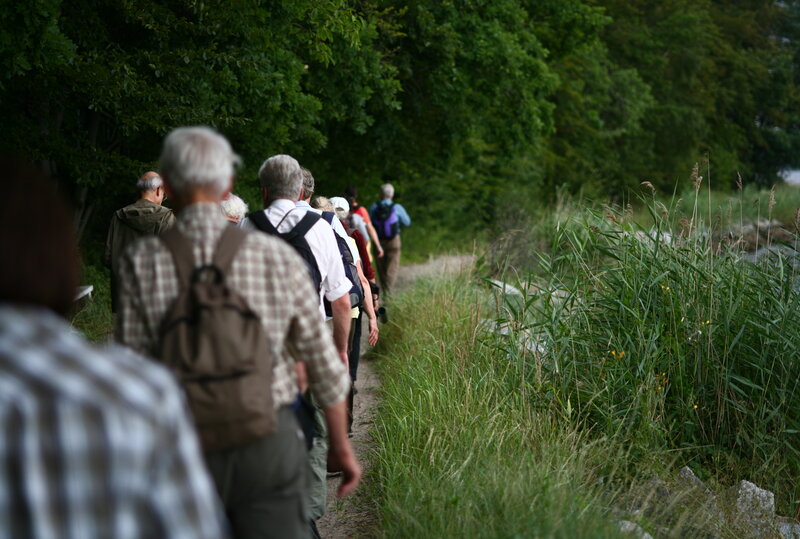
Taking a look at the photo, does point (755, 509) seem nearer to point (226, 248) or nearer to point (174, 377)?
point (226, 248)

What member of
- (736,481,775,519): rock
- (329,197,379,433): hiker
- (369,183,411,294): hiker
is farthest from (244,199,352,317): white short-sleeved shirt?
(369,183,411,294): hiker

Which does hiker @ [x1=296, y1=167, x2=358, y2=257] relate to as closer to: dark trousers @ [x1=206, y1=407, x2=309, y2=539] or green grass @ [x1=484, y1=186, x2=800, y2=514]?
green grass @ [x1=484, y1=186, x2=800, y2=514]

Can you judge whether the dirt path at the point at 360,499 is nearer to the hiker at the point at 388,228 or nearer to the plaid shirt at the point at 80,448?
the plaid shirt at the point at 80,448

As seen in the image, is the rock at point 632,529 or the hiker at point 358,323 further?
the hiker at point 358,323

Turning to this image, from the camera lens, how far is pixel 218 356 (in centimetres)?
226

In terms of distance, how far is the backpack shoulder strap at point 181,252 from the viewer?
2.35 metres

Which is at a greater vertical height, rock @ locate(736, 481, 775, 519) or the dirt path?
rock @ locate(736, 481, 775, 519)

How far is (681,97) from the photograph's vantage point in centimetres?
3841

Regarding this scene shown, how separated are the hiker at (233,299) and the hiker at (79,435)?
65 centimetres

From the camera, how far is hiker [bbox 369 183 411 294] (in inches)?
530

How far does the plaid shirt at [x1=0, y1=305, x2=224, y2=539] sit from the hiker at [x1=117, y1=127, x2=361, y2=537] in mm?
680

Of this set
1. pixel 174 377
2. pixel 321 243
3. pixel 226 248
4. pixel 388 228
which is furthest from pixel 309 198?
pixel 388 228

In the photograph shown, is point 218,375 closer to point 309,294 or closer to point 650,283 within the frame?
point 309,294

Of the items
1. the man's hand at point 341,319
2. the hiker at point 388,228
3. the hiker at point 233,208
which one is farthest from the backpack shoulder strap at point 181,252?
the hiker at point 388,228
